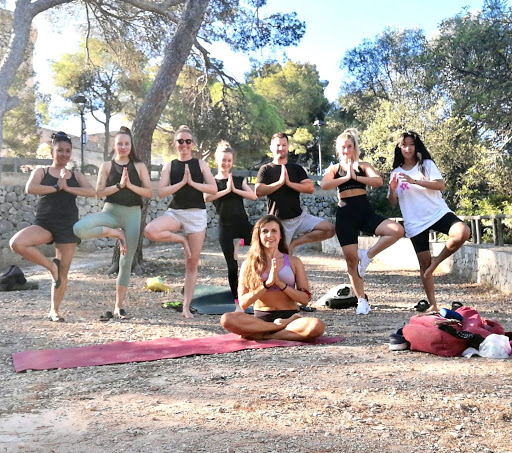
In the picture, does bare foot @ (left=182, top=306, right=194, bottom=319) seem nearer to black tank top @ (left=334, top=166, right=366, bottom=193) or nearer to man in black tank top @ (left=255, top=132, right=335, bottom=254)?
man in black tank top @ (left=255, top=132, right=335, bottom=254)

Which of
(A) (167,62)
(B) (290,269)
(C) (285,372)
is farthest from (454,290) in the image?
(A) (167,62)

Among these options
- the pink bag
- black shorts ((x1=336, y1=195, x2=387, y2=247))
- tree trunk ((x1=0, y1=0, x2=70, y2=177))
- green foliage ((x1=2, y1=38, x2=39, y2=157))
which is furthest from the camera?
green foliage ((x1=2, y1=38, x2=39, y2=157))

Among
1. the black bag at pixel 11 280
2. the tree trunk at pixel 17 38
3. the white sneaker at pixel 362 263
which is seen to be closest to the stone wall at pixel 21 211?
the tree trunk at pixel 17 38

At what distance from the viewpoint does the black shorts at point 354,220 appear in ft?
19.3

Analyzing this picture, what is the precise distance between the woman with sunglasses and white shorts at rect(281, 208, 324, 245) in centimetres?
82

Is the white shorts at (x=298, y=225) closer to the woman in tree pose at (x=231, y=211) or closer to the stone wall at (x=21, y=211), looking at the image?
the woman in tree pose at (x=231, y=211)

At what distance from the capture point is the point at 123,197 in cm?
563

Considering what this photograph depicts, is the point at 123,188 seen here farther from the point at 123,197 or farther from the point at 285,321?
the point at 285,321

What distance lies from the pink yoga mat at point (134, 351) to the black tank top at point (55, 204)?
1514 mm

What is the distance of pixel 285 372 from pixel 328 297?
9.99ft

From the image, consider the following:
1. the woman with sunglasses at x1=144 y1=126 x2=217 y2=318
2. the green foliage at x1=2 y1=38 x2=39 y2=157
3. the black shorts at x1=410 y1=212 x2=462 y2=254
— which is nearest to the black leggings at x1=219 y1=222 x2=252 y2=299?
the woman with sunglasses at x1=144 y1=126 x2=217 y2=318

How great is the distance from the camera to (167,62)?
9.62m

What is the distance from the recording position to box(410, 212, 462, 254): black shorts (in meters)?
5.59

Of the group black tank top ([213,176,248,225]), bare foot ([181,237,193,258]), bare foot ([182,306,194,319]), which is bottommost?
bare foot ([182,306,194,319])
